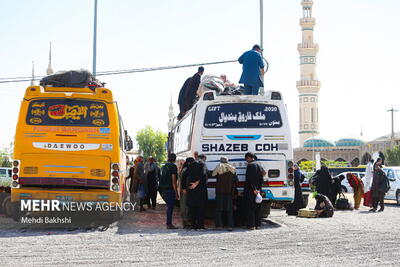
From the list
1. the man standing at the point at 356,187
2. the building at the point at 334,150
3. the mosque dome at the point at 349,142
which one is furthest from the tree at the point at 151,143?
the man standing at the point at 356,187

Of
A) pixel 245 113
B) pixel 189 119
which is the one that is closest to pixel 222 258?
pixel 245 113

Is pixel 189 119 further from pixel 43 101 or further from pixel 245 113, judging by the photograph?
pixel 43 101

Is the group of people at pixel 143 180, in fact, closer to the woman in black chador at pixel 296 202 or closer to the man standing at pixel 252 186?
the woman in black chador at pixel 296 202

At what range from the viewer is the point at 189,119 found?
1405 centimetres

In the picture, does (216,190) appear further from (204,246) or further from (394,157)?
(394,157)

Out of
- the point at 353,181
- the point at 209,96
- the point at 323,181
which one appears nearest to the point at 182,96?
the point at 209,96

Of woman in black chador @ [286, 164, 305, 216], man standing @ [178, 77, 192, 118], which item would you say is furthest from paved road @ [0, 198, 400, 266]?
man standing @ [178, 77, 192, 118]

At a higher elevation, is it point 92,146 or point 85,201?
point 92,146

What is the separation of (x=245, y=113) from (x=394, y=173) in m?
12.1

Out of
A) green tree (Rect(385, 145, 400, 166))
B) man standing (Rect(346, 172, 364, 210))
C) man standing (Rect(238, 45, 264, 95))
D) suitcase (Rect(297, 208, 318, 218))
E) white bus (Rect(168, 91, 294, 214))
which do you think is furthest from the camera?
green tree (Rect(385, 145, 400, 166))

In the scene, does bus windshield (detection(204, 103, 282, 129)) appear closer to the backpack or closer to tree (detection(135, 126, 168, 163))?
the backpack

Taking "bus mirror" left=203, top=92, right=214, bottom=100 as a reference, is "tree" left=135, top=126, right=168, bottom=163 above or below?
above

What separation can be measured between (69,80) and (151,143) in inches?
3647

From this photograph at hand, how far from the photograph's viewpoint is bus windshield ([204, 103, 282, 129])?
12688 mm
